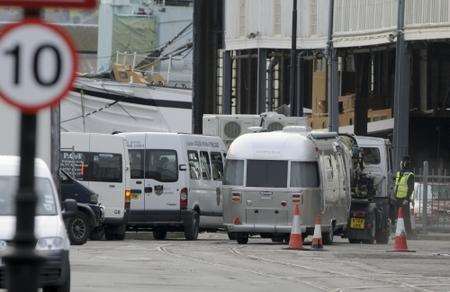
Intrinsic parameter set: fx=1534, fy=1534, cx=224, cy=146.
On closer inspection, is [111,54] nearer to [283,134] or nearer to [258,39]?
[258,39]

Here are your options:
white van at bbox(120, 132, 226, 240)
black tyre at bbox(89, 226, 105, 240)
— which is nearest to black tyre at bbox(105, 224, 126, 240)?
black tyre at bbox(89, 226, 105, 240)

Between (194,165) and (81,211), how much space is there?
17.2 feet

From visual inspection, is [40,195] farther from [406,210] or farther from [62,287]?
[406,210]

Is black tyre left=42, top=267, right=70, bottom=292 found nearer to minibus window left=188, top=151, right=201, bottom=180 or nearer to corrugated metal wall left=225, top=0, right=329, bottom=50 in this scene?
minibus window left=188, top=151, right=201, bottom=180

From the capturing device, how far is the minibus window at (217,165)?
117 feet

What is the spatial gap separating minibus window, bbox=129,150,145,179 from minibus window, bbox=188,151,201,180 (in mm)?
1092

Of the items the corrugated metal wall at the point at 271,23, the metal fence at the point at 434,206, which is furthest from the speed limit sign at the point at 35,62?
the corrugated metal wall at the point at 271,23

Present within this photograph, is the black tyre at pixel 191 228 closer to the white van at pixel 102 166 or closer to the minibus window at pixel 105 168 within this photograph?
the white van at pixel 102 166

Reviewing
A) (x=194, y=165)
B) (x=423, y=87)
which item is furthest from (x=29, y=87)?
(x=423, y=87)

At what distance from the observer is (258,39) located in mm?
62438

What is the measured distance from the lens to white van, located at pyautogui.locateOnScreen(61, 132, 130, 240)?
32719 mm

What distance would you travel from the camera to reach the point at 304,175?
3256 centimetres

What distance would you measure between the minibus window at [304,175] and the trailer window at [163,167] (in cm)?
333

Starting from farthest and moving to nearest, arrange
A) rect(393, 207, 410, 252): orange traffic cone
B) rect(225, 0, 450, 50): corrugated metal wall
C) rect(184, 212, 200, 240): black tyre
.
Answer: rect(225, 0, 450, 50): corrugated metal wall < rect(184, 212, 200, 240): black tyre < rect(393, 207, 410, 252): orange traffic cone
